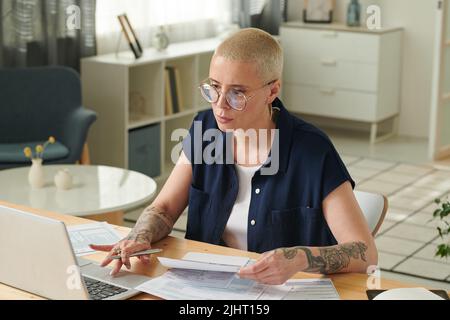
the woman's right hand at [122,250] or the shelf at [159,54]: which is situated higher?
A: the shelf at [159,54]

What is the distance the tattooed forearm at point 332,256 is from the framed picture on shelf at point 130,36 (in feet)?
12.4

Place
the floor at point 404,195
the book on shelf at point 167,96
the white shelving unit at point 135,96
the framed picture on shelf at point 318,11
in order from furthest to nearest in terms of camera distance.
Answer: the framed picture on shelf at point 318,11, the book on shelf at point 167,96, the white shelving unit at point 135,96, the floor at point 404,195

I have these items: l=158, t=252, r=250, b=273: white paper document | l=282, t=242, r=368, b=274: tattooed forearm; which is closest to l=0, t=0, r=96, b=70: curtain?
l=158, t=252, r=250, b=273: white paper document

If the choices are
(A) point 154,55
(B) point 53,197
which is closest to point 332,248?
(B) point 53,197

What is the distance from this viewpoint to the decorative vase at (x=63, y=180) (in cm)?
408

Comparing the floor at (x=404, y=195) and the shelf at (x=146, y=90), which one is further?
the shelf at (x=146, y=90)

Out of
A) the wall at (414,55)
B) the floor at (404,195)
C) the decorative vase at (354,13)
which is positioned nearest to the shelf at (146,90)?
the floor at (404,195)

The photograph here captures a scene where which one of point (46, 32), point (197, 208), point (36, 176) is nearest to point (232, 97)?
point (197, 208)

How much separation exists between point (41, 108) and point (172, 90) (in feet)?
3.90

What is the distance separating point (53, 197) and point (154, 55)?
2218mm

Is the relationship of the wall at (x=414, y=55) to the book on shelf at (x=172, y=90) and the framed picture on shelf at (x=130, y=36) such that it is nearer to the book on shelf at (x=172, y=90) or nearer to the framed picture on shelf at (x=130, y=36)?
the book on shelf at (x=172, y=90)

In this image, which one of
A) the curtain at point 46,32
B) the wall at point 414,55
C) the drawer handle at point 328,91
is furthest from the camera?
the drawer handle at point 328,91

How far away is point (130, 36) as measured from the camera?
→ 5.86 meters
